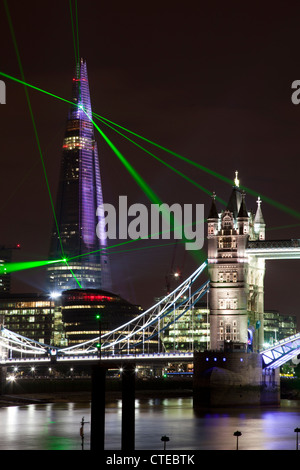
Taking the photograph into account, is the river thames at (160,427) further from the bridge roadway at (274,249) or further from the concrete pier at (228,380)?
the bridge roadway at (274,249)

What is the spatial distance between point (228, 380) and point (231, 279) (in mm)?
14621

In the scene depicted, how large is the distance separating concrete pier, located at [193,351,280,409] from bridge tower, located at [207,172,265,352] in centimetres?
423

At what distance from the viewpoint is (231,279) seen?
123625mm

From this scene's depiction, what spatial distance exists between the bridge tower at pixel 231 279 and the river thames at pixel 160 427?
10917mm

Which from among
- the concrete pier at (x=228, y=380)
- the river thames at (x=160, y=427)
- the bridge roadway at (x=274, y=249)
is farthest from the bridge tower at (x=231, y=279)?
the river thames at (x=160, y=427)

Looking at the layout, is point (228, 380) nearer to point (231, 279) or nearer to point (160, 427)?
point (231, 279)

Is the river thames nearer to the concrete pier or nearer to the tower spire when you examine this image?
the concrete pier

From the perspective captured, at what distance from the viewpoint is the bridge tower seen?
123 meters

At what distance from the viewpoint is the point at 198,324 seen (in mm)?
198500

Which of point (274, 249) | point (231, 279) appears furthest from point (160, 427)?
point (274, 249)

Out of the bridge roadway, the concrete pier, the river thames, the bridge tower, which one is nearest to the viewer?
the river thames

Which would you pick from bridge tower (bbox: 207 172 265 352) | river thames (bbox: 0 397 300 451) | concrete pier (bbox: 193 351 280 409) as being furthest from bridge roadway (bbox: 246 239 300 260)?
river thames (bbox: 0 397 300 451)

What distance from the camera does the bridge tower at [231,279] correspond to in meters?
123
